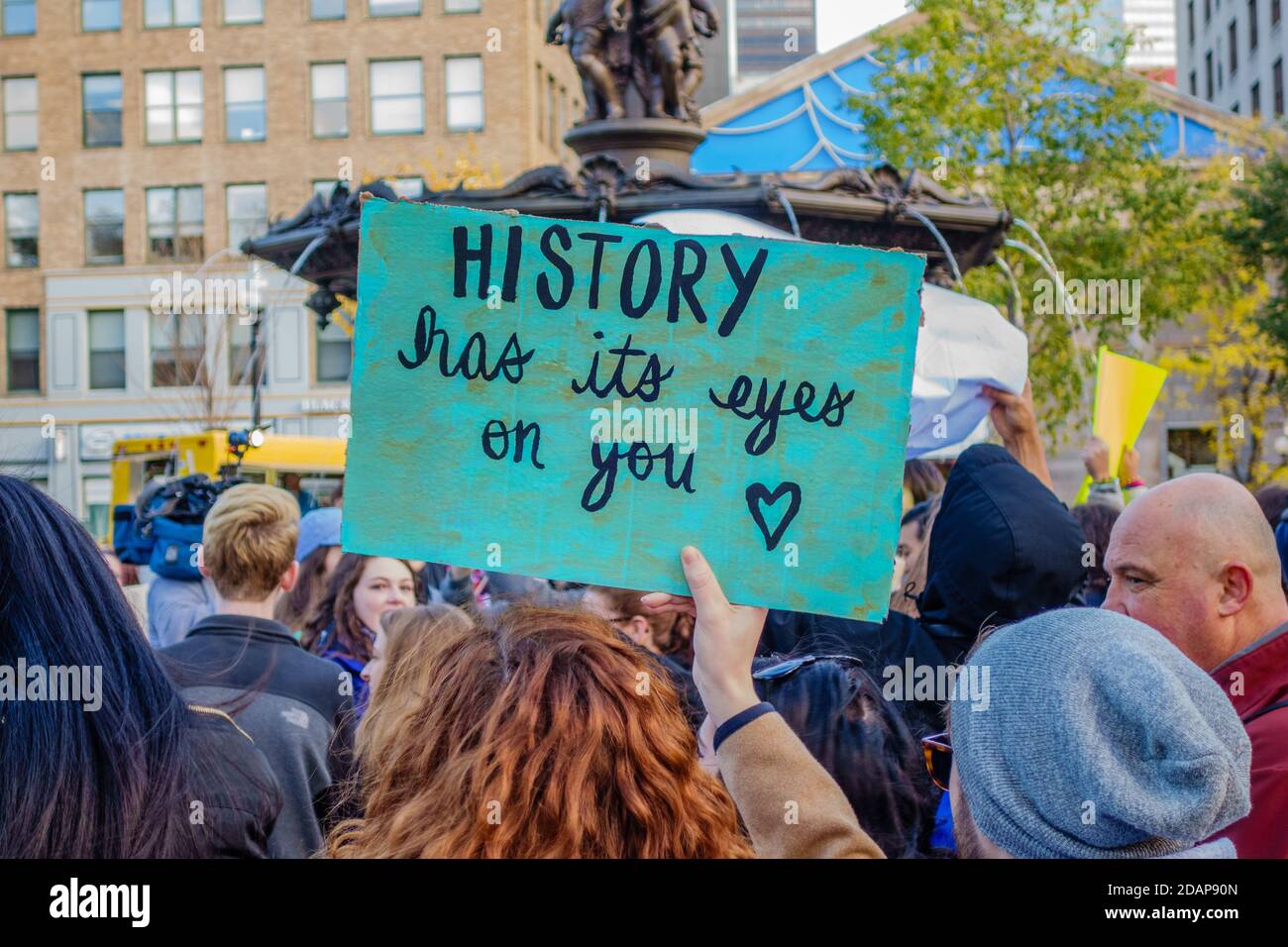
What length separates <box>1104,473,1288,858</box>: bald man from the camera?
2992 mm

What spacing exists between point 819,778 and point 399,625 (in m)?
1.69

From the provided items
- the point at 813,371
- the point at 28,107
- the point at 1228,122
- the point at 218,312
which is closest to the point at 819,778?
the point at 813,371

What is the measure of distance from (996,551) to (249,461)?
70.9 ft

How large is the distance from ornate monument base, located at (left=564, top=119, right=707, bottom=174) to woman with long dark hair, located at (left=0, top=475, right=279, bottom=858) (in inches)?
224

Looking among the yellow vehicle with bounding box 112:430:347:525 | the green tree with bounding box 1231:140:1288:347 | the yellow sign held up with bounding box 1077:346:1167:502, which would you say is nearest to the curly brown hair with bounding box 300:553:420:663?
the yellow sign held up with bounding box 1077:346:1167:502

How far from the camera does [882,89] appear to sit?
2167 cm

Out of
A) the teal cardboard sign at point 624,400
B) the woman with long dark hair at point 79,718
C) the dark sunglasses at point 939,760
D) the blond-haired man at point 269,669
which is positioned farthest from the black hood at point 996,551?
the woman with long dark hair at point 79,718

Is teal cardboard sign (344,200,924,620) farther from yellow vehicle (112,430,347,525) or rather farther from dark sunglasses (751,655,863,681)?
yellow vehicle (112,430,347,525)

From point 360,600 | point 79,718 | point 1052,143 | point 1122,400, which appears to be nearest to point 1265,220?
point 1052,143

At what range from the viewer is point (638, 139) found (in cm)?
761

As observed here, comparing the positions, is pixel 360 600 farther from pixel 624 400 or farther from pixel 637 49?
pixel 637 49

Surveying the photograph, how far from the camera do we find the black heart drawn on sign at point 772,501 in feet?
7.85

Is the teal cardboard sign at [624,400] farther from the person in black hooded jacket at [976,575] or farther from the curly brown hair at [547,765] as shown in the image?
the person in black hooded jacket at [976,575]
